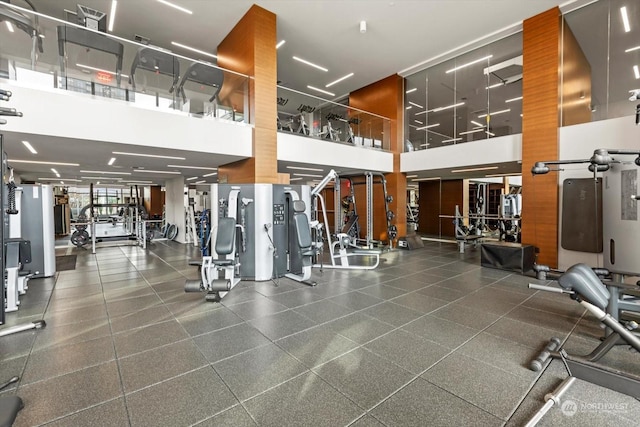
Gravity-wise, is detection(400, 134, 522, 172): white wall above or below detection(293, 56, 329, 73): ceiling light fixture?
below

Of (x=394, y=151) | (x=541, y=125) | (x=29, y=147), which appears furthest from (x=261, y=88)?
(x=541, y=125)

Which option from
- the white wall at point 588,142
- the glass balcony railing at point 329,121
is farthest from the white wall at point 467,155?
the glass balcony railing at point 329,121

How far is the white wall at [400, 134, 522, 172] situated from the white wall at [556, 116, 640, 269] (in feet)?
3.20

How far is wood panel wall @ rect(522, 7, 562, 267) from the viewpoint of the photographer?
20.1 ft

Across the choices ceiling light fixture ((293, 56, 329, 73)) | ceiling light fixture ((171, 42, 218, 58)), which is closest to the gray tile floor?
ceiling light fixture ((171, 42, 218, 58))

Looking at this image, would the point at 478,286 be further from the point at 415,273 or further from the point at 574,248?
the point at 574,248

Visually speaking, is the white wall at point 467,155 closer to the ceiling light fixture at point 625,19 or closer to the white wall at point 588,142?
the white wall at point 588,142

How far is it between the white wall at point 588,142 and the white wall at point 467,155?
975 mm

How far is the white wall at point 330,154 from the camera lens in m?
6.93

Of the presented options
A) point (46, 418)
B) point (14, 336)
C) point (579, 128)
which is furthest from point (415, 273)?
point (14, 336)

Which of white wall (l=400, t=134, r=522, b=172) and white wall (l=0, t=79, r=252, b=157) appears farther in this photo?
white wall (l=400, t=134, r=522, b=172)

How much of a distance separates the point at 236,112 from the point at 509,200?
8930 millimetres

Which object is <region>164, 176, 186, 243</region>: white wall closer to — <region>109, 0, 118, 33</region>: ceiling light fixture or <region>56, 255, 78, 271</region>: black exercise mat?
<region>56, 255, 78, 271</region>: black exercise mat

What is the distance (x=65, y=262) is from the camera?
688 cm
